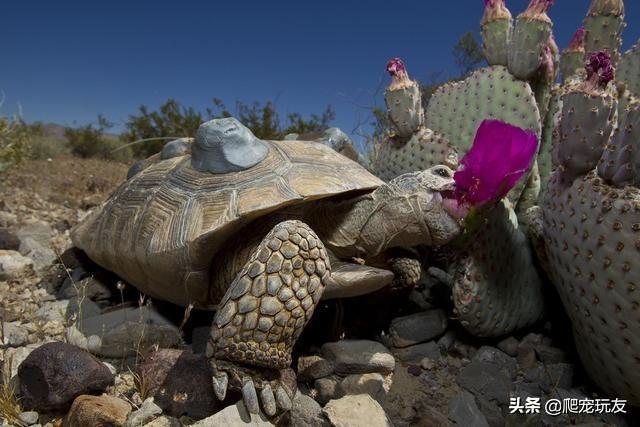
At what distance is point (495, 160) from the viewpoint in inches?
73.4

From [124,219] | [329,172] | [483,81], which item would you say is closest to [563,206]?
[329,172]

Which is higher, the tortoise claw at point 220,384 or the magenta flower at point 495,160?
the magenta flower at point 495,160

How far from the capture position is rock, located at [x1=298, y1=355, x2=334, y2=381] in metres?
1.99

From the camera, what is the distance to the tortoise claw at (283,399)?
5.52ft

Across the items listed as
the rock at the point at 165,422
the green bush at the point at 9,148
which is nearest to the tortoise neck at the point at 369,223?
the rock at the point at 165,422

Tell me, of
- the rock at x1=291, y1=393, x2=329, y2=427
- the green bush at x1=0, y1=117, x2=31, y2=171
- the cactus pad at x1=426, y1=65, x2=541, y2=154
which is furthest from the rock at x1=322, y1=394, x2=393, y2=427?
the green bush at x1=0, y1=117, x2=31, y2=171

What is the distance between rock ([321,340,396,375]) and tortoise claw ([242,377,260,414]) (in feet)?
1.60

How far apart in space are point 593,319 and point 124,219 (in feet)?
8.27

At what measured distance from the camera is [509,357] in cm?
239

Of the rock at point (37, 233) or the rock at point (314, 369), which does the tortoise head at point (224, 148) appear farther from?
the rock at point (37, 233)

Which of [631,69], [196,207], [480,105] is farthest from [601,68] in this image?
[631,69]

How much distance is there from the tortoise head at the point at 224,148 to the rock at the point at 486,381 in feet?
5.16

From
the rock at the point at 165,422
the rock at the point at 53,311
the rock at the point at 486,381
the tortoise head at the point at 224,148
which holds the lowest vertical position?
the rock at the point at 486,381

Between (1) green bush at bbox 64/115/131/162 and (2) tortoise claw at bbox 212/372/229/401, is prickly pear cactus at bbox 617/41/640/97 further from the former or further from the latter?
(1) green bush at bbox 64/115/131/162
